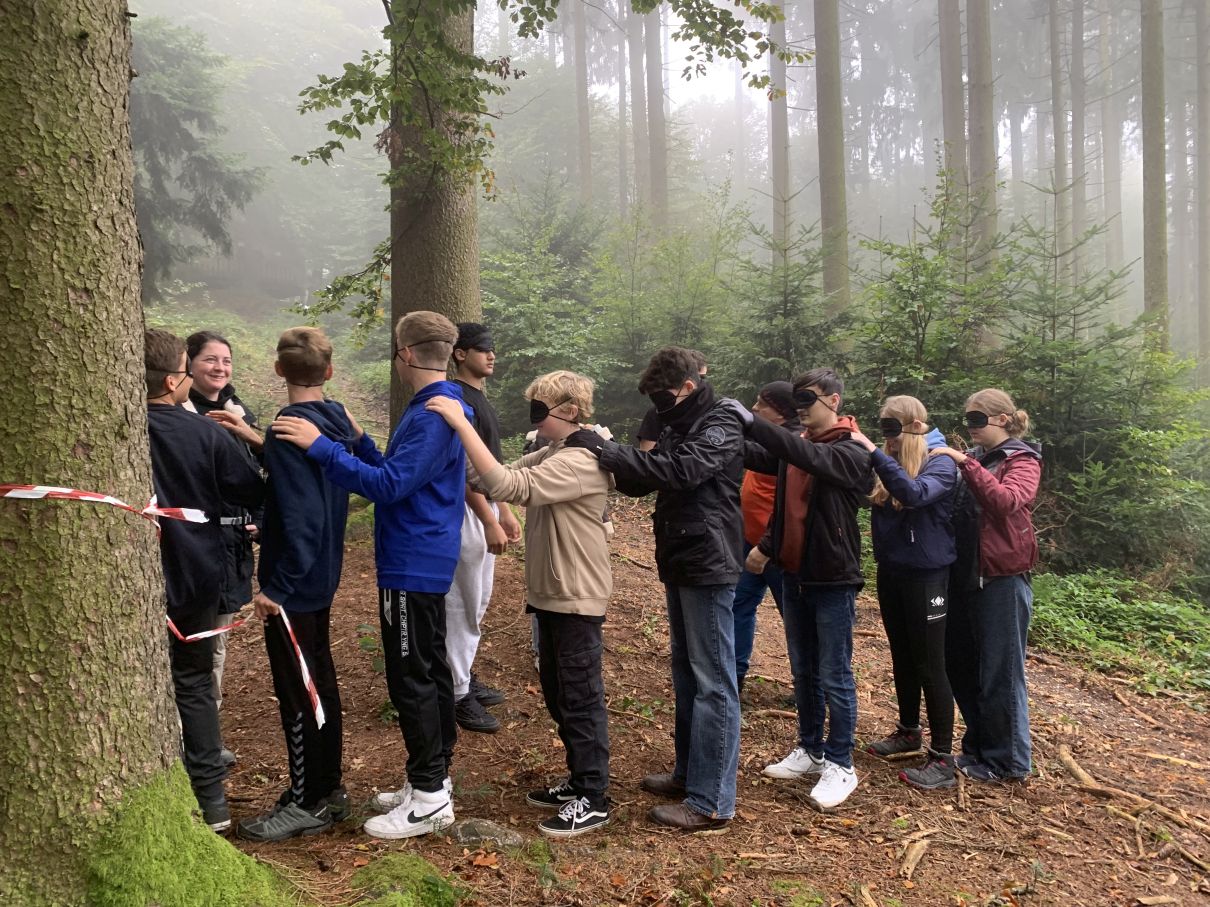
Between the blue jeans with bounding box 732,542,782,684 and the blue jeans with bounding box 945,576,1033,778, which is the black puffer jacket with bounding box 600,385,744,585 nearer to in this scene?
the blue jeans with bounding box 732,542,782,684

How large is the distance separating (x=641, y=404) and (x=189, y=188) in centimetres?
1330

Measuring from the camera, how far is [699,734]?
3795mm

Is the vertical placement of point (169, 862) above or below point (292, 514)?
below

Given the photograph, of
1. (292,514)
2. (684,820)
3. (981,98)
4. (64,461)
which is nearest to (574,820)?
(684,820)

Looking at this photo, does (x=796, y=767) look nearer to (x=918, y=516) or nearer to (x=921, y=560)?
(x=921, y=560)

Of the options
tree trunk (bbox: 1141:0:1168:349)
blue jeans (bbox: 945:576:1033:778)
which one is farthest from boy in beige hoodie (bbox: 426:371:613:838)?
tree trunk (bbox: 1141:0:1168:349)

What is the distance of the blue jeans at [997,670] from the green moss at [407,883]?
10.7ft

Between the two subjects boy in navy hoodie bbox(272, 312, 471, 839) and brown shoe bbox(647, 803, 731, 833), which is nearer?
boy in navy hoodie bbox(272, 312, 471, 839)

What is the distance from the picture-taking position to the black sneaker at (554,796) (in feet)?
12.6

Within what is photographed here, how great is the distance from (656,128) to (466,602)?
23103mm

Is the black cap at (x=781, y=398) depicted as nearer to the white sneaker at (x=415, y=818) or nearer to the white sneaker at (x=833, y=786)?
the white sneaker at (x=833, y=786)

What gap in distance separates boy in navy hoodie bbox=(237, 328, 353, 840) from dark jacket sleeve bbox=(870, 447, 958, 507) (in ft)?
9.01

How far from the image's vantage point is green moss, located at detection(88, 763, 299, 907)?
7.75ft

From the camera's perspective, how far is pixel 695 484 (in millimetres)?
3623
